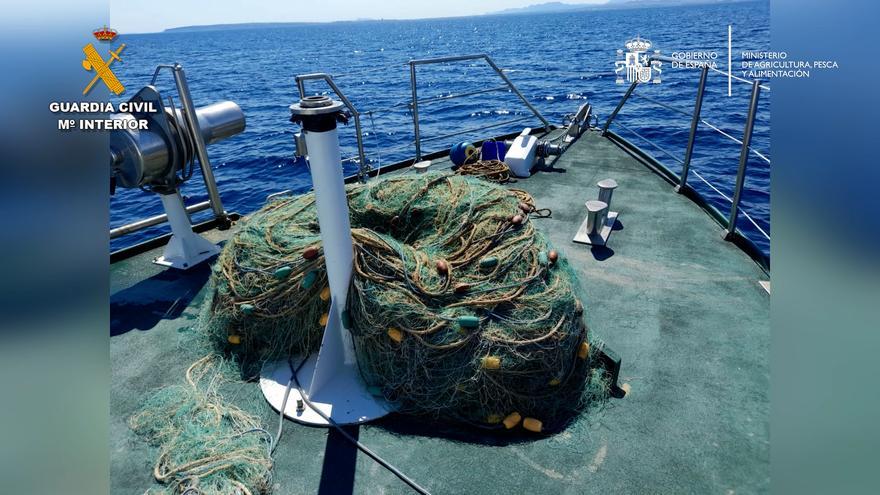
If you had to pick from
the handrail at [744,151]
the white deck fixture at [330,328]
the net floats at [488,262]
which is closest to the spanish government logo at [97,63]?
the white deck fixture at [330,328]

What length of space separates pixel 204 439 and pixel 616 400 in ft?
8.71

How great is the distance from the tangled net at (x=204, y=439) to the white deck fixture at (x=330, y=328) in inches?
11.7

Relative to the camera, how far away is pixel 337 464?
2889mm

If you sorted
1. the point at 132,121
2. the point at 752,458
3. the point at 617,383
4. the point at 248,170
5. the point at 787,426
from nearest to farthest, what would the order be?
the point at 787,426 → the point at 752,458 → the point at 617,383 → the point at 132,121 → the point at 248,170

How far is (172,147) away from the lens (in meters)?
4.63

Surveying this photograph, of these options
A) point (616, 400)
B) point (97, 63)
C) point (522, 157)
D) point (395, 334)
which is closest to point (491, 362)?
point (395, 334)

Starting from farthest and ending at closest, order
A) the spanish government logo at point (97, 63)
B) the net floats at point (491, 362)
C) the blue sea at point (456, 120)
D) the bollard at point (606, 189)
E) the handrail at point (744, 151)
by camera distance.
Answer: the blue sea at point (456, 120) → the bollard at point (606, 189) → the handrail at point (744, 151) → the net floats at point (491, 362) → the spanish government logo at point (97, 63)

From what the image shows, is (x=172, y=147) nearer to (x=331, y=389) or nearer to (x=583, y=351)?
(x=331, y=389)

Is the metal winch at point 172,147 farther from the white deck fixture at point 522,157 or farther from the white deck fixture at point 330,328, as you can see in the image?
the white deck fixture at point 522,157

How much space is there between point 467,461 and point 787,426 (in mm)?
1827

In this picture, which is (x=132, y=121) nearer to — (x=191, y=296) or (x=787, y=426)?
(x=191, y=296)

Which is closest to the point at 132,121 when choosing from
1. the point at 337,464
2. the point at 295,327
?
the point at 295,327

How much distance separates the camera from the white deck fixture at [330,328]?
2707 millimetres

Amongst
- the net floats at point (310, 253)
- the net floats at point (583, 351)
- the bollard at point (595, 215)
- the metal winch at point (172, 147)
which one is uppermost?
the metal winch at point (172, 147)
